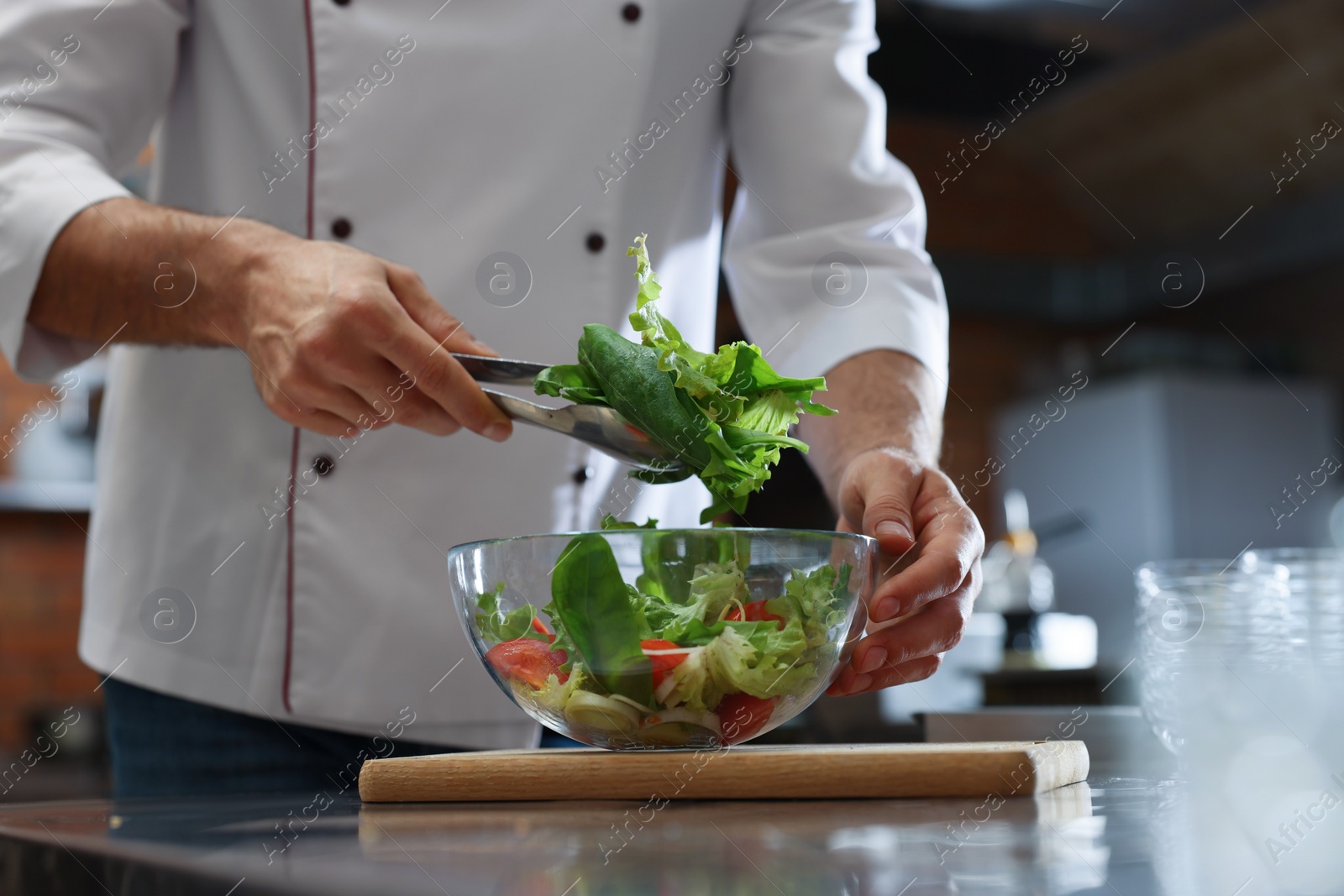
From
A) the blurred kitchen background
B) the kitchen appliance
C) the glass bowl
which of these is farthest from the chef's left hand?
the kitchen appliance

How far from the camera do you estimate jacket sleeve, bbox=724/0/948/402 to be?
1056mm

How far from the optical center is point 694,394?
27.0 inches

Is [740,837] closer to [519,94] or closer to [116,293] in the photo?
[116,293]

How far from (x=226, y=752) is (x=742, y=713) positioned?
0.45 m

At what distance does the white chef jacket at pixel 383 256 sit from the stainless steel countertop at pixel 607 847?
0.31 metres

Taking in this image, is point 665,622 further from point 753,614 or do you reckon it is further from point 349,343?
point 349,343

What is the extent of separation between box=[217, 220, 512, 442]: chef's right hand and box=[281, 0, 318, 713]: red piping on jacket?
0.55 feet

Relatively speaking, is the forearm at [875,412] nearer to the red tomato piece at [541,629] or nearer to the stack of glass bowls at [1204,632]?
the stack of glass bowls at [1204,632]

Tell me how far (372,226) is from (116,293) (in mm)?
221

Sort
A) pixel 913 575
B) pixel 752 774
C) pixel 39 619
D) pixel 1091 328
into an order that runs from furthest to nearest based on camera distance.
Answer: pixel 1091 328, pixel 39 619, pixel 913 575, pixel 752 774

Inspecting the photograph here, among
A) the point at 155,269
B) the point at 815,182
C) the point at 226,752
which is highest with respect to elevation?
the point at 815,182

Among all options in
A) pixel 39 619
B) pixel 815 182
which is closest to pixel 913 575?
pixel 815 182

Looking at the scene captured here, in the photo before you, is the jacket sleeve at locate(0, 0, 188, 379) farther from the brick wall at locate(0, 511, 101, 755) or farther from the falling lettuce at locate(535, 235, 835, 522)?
the brick wall at locate(0, 511, 101, 755)

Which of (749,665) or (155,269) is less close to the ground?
(155,269)
